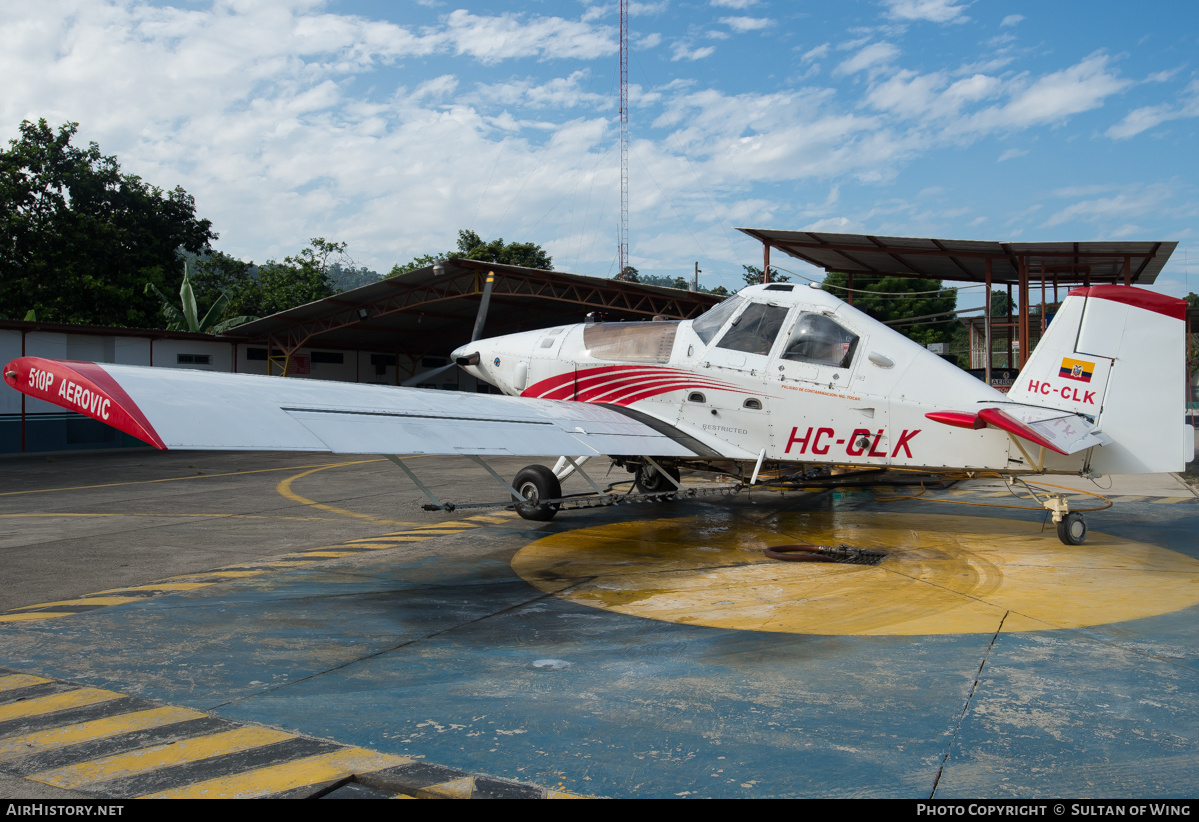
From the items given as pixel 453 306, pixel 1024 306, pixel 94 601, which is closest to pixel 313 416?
pixel 94 601

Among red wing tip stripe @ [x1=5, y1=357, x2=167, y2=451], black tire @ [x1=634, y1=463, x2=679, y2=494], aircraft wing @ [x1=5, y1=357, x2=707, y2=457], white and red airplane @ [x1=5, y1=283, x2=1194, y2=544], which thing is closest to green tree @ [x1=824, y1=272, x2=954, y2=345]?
black tire @ [x1=634, y1=463, x2=679, y2=494]

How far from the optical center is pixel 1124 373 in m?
8.41

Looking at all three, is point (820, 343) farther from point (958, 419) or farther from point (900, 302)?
point (900, 302)

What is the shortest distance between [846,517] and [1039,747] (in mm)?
8117

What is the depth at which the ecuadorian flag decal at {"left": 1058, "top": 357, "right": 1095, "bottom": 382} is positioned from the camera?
28.0ft

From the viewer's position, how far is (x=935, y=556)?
8695 mm

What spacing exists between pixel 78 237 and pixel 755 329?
37.8m

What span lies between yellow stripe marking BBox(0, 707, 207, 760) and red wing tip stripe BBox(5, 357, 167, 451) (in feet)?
5.55

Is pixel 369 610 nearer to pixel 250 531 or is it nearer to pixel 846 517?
pixel 250 531

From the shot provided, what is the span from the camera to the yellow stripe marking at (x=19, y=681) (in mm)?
4762

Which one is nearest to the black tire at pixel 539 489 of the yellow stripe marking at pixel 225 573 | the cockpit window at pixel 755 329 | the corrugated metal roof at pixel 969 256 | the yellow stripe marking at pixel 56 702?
the cockpit window at pixel 755 329

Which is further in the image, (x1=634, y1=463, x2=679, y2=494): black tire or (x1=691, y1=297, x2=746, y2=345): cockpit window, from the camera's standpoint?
(x1=634, y1=463, x2=679, y2=494): black tire

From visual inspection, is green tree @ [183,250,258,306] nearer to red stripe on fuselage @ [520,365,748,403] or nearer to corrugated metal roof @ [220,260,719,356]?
corrugated metal roof @ [220,260,719,356]
